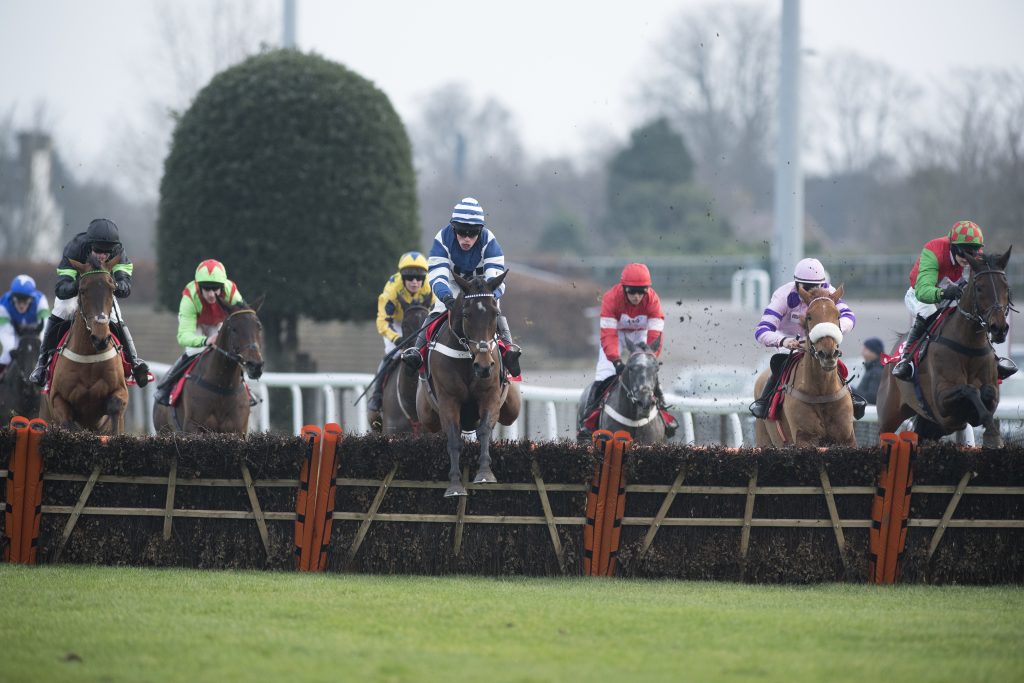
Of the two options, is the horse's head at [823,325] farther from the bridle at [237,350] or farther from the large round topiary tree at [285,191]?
the large round topiary tree at [285,191]

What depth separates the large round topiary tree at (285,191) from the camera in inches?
594

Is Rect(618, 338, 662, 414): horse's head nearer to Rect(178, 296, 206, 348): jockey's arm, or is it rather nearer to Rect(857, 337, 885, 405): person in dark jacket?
Rect(178, 296, 206, 348): jockey's arm

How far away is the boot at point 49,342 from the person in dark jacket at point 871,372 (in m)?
7.17

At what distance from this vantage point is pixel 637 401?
9.70 metres

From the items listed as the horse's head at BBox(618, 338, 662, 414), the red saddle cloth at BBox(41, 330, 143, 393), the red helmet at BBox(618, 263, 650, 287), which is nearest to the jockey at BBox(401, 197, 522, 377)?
the horse's head at BBox(618, 338, 662, 414)

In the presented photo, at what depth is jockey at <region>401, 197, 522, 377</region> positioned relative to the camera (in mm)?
8695

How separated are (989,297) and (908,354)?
0.97 metres

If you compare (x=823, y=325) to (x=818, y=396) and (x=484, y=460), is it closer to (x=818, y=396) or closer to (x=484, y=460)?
(x=818, y=396)

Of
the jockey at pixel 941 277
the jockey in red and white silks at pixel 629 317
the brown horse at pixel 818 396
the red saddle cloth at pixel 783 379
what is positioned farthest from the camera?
the jockey in red and white silks at pixel 629 317

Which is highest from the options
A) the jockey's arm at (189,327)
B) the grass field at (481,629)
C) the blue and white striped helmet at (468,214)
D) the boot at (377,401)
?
the blue and white striped helmet at (468,214)

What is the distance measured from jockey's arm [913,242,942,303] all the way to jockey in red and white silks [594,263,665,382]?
188cm

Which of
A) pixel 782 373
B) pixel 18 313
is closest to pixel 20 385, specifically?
pixel 18 313

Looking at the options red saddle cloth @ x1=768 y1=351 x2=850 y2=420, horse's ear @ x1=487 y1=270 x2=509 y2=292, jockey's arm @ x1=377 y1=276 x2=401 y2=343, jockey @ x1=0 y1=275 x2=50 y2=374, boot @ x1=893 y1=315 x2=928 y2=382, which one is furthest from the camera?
jockey @ x1=0 y1=275 x2=50 y2=374

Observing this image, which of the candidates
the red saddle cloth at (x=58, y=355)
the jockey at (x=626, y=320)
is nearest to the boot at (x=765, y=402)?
the jockey at (x=626, y=320)
